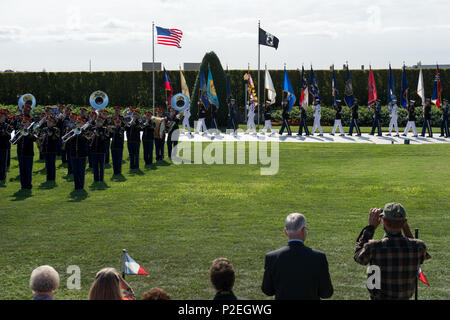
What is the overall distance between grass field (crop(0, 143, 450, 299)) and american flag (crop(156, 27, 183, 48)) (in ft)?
41.7

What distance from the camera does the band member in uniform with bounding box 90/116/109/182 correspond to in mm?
14758

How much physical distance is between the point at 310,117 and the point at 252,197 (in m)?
24.0

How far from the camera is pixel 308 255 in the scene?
4219mm

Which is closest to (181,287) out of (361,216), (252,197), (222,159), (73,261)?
(73,261)

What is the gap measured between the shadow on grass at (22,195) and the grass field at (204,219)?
0.02 meters

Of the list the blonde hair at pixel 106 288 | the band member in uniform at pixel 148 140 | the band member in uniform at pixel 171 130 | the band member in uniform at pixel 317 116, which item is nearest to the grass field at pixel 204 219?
the band member in uniform at pixel 148 140

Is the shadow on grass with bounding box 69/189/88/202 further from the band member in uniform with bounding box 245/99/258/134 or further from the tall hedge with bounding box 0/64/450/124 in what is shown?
the tall hedge with bounding box 0/64/450/124

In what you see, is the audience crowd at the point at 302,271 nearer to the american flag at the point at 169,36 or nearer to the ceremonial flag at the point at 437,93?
the american flag at the point at 169,36

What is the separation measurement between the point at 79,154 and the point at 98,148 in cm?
119

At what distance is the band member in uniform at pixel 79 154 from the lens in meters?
13.5

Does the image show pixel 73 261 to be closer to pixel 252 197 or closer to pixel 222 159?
pixel 252 197

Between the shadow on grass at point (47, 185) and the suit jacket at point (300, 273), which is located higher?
the suit jacket at point (300, 273)

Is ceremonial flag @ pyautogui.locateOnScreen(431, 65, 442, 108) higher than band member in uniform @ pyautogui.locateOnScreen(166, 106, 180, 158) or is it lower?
higher

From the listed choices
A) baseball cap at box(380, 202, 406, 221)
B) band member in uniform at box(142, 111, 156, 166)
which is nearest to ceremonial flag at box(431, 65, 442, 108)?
band member in uniform at box(142, 111, 156, 166)
